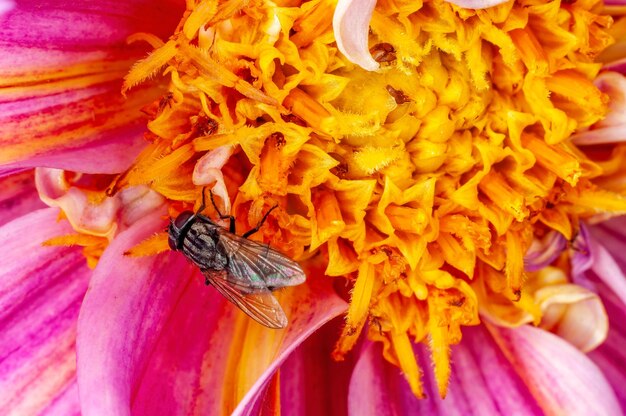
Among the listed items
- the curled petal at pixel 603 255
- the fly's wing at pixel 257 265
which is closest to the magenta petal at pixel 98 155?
the fly's wing at pixel 257 265

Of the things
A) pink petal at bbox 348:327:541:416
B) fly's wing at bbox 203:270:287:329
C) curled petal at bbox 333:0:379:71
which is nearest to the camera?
curled petal at bbox 333:0:379:71

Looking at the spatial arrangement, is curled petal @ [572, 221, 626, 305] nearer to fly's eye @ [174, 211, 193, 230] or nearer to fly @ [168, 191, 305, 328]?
fly @ [168, 191, 305, 328]

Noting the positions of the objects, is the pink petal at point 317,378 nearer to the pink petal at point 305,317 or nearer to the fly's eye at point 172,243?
the pink petal at point 305,317

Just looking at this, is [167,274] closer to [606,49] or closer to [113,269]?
[113,269]

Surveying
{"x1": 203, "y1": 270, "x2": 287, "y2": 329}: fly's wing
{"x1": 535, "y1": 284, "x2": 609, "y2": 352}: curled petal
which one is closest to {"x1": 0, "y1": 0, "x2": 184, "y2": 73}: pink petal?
{"x1": 203, "y1": 270, "x2": 287, "y2": 329}: fly's wing

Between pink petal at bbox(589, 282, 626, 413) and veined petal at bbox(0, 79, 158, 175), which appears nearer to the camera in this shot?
veined petal at bbox(0, 79, 158, 175)
